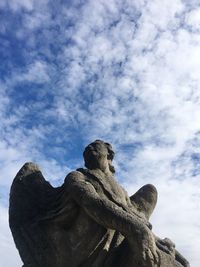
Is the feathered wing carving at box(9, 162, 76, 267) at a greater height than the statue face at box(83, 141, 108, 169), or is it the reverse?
the statue face at box(83, 141, 108, 169)

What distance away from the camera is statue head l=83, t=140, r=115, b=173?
28.9 ft

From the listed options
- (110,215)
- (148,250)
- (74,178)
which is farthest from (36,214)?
(148,250)

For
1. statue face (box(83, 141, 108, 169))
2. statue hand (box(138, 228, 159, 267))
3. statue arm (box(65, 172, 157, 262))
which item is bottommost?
statue hand (box(138, 228, 159, 267))

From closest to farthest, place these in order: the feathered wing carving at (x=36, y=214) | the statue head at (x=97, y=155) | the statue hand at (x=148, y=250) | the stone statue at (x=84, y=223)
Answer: the statue hand at (x=148, y=250) < the stone statue at (x=84, y=223) < the feathered wing carving at (x=36, y=214) < the statue head at (x=97, y=155)

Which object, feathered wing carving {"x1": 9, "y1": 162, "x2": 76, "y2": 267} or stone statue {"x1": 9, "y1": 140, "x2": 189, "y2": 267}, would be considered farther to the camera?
feathered wing carving {"x1": 9, "y1": 162, "x2": 76, "y2": 267}

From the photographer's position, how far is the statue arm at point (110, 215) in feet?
23.8

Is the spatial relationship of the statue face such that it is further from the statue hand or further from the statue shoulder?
the statue hand

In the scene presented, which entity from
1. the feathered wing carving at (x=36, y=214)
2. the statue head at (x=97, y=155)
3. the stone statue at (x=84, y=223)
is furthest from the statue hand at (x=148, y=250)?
the statue head at (x=97, y=155)

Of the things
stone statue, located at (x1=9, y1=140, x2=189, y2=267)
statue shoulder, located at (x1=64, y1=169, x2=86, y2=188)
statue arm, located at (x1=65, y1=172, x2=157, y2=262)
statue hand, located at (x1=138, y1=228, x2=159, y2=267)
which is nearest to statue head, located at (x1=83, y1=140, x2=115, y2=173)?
stone statue, located at (x1=9, y1=140, x2=189, y2=267)

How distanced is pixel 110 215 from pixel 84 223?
1.92 ft

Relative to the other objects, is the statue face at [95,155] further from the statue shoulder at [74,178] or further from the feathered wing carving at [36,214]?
the feathered wing carving at [36,214]

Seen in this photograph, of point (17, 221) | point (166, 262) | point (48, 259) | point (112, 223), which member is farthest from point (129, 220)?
point (17, 221)

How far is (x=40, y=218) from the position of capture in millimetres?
8320

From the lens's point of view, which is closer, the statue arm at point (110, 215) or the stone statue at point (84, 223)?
the statue arm at point (110, 215)
